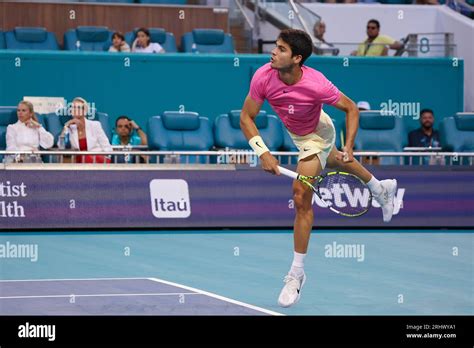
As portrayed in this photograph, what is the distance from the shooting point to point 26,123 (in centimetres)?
1511

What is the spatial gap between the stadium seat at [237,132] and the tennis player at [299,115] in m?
6.72

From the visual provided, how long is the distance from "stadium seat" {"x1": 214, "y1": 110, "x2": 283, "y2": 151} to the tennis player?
265 inches

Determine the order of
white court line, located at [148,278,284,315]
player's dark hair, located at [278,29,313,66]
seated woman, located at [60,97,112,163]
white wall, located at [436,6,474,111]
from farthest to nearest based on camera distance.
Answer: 1. white wall, located at [436,6,474,111]
2. seated woman, located at [60,97,112,163]
3. player's dark hair, located at [278,29,313,66]
4. white court line, located at [148,278,284,315]

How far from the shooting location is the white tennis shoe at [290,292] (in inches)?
347

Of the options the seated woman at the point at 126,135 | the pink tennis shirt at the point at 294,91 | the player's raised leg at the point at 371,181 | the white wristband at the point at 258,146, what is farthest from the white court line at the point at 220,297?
the seated woman at the point at 126,135

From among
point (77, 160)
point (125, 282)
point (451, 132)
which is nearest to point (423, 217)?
point (451, 132)

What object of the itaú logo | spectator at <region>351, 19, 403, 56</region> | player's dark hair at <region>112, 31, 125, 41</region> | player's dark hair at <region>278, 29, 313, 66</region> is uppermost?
player's dark hair at <region>112, 31, 125, 41</region>

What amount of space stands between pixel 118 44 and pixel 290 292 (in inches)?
387

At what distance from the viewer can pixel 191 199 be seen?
14.5m

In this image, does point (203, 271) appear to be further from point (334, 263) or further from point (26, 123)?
point (26, 123)

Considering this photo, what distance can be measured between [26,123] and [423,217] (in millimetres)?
5461

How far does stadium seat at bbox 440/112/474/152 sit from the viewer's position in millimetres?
16500

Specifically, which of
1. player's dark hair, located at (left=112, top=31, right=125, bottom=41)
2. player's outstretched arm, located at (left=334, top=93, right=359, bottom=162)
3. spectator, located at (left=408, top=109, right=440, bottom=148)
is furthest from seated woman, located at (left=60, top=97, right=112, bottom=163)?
player's outstretched arm, located at (left=334, top=93, right=359, bottom=162)

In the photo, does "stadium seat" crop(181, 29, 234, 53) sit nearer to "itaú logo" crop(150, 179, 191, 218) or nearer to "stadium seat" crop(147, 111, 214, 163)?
"stadium seat" crop(147, 111, 214, 163)
